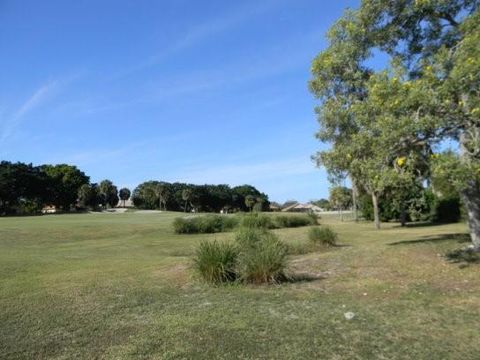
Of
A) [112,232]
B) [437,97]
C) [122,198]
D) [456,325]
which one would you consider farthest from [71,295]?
[122,198]

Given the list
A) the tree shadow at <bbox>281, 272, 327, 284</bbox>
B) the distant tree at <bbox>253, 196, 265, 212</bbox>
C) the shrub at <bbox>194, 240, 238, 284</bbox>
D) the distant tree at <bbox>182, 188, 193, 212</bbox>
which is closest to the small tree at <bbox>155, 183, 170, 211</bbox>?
the distant tree at <bbox>182, 188, 193, 212</bbox>

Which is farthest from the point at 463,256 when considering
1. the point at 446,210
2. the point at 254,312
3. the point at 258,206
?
the point at 258,206

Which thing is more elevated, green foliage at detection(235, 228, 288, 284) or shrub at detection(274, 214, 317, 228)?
shrub at detection(274, 214, 317, 228)

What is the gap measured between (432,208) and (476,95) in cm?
2510

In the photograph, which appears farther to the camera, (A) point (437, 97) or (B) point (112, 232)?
(B) point (112, 232)

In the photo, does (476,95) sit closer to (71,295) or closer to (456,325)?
(456,325)

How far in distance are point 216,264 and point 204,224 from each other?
72.4 ft

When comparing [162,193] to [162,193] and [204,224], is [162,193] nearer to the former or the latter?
[162,193]

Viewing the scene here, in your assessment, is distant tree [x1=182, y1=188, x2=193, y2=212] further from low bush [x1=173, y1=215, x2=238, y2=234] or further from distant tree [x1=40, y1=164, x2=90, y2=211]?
low bush [x1=173, y1=215, x2=238, y2=234]

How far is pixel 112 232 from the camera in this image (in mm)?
31719

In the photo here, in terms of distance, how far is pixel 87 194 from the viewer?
328 feet

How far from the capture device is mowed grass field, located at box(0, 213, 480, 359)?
6.16 metres

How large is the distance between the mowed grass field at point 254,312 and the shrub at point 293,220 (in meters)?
21.7

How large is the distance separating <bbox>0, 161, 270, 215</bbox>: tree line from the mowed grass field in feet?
206
